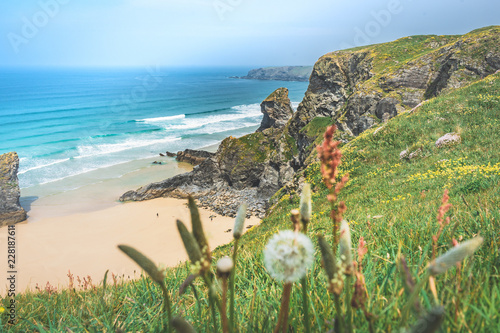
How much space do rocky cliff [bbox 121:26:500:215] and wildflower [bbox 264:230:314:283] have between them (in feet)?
60.4

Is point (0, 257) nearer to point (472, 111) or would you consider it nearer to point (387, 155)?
point (387, 155)

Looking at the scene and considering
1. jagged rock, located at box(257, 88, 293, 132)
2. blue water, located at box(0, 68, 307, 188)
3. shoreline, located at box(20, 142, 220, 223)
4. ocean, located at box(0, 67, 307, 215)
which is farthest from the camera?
blue water, located at box(0, 68, 307, 188)

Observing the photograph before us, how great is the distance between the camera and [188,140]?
208 feet

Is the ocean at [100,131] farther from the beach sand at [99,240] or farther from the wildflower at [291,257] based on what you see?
the wildflower at [291,257]

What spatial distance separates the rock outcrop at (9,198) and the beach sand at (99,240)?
1157 mm

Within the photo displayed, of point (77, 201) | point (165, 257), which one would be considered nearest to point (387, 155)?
point (165, 257)

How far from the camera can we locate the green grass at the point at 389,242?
1752mm

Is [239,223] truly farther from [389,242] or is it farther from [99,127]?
[99,127]

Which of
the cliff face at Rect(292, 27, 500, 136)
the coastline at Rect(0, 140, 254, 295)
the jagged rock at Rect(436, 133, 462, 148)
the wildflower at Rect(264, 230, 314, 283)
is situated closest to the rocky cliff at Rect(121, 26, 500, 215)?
the cliff face at Rect(292, 27, 500, 136)

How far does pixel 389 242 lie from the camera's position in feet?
11.4

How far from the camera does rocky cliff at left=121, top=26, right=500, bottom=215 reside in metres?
24.7

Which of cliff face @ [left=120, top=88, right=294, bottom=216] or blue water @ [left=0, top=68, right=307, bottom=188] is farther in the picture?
blue water @ [left=0, top=68, right=307, bottom=188]

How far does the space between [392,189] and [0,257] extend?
95.8ft

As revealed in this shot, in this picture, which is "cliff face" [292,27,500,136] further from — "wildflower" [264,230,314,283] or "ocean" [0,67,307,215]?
"wildflower" [264,230,314,283]
